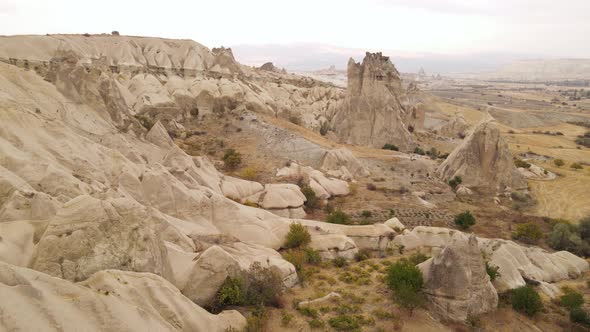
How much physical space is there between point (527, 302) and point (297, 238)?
930 centimetres

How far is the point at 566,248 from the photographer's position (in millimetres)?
24891

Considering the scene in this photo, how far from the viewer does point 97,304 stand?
7.86 m

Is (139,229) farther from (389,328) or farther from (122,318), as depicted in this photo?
(389,328)

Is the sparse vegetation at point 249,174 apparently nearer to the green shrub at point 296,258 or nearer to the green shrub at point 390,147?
the green shrub at point 296,258

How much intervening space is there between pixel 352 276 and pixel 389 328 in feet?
11.7

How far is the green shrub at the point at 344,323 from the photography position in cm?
1302

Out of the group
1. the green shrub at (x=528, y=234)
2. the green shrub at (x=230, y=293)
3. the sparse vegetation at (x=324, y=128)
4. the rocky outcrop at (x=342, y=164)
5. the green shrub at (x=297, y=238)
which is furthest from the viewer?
the sparse vegetation at (x=324, y=128)

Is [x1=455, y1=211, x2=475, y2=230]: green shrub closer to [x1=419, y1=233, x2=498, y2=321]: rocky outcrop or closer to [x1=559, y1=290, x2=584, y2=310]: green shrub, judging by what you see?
[x1=559, y1=290, x2=584, y2=310]: green shrub

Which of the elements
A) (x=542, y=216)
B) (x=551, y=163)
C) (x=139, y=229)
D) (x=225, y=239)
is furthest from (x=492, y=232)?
(x=551, y=163)

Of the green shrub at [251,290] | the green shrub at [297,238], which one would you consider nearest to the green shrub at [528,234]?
the green shrub at [297,238]

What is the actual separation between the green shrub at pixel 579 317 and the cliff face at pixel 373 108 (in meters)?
37.3

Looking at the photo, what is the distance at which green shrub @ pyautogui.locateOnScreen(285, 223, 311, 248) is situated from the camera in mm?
18406

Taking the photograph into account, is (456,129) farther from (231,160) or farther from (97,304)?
(97,304)

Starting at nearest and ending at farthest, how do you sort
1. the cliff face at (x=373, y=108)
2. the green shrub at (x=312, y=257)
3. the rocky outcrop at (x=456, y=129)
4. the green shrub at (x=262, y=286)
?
the green shrub at (x=262, y=286)
the green shrub at (x=312, y=257)
the cliff face at (x=373, y=108)
the rocky outcrop at (x=456, y=129)
